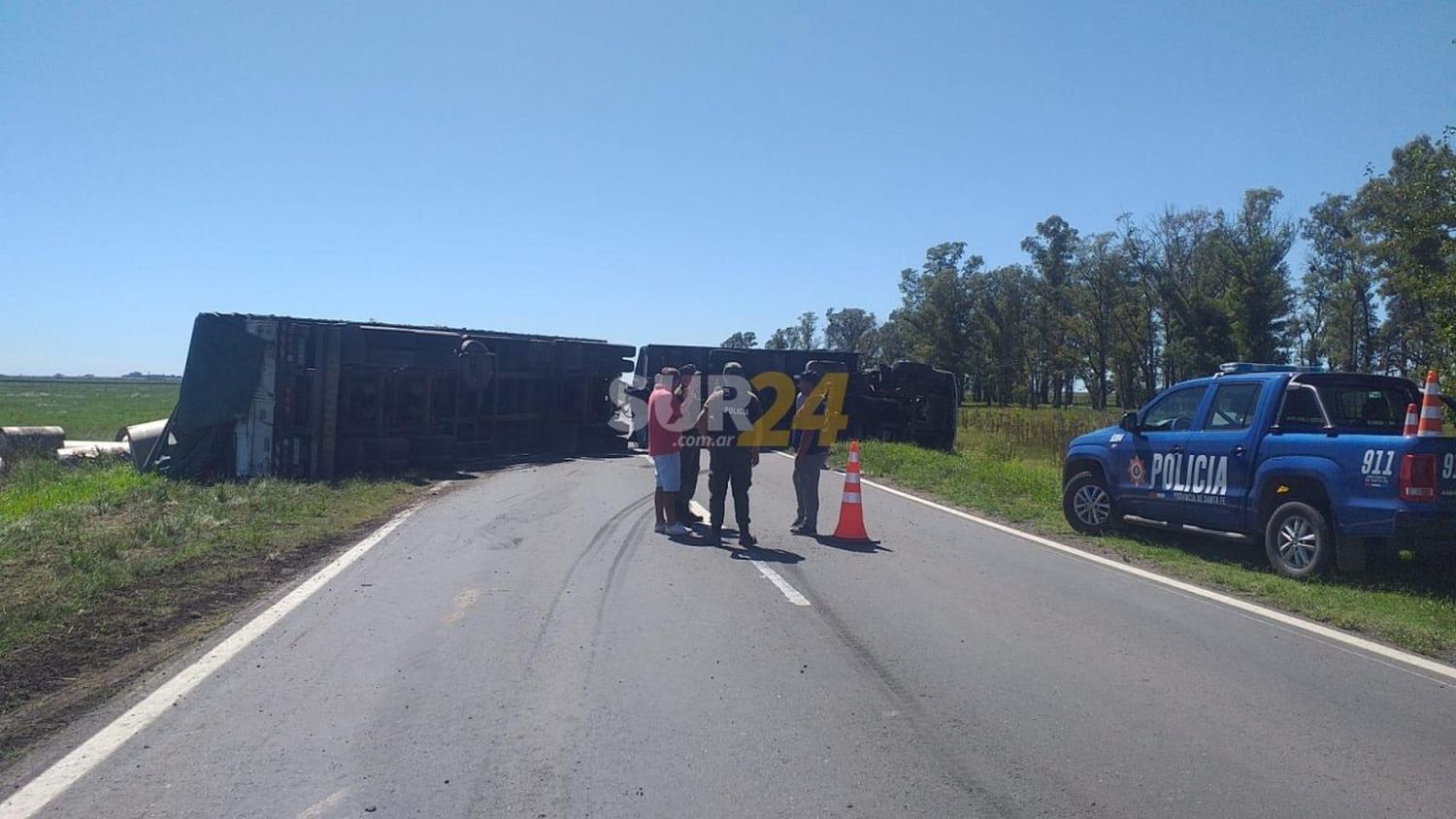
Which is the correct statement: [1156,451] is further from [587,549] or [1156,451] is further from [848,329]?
[848,329]

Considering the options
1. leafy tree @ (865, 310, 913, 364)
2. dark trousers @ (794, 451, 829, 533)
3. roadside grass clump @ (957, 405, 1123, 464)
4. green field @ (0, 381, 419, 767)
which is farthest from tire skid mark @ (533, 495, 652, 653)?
leafy tree @ (865, 310, 913, 364)

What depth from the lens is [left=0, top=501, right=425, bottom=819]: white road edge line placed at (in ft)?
14.6

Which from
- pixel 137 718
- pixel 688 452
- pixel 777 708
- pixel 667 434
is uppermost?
pixel 667 434

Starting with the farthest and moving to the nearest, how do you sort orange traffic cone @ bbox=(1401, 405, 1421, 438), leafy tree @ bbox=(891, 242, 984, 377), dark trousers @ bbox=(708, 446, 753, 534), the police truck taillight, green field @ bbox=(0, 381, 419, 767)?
leafy tree @ bbox=(891, 242, 984, 377) → dark trousers @ bbox=(708, 446, 753, 534) → orange traffic cone @ bbox=(1401, 405, 1421, 438) → the police truck taillight → green field @ bbox=(0, 381, 419, 767)

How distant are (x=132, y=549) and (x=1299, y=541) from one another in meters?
11.3

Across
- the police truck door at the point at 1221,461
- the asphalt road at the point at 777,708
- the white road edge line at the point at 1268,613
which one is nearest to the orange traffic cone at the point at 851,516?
the white road edge line at the point at 1268,613

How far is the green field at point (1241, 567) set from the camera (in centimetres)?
813

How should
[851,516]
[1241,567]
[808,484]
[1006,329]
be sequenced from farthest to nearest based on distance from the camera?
[1006,329] < [808,484] < [851,516] < [1241,567]

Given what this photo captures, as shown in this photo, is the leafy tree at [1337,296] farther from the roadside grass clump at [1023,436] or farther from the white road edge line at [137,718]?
the white road edge line at [137,718]

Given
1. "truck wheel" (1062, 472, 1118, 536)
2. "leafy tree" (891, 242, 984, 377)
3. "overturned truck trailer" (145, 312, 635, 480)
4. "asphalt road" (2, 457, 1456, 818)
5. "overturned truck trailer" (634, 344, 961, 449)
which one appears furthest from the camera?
"leafy tree" (891, 242, 984, 377)

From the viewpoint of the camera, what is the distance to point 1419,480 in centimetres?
872

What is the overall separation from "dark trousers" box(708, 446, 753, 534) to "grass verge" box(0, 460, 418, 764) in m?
4.19

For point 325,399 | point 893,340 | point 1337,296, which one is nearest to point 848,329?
point 893,340

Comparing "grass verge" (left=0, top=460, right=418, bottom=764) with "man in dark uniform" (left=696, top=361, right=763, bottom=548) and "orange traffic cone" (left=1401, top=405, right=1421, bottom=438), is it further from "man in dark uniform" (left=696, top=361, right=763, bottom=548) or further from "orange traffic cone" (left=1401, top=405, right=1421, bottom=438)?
"orange traffic cone" (left=1401, top=405, right=1421, bottom=438)
